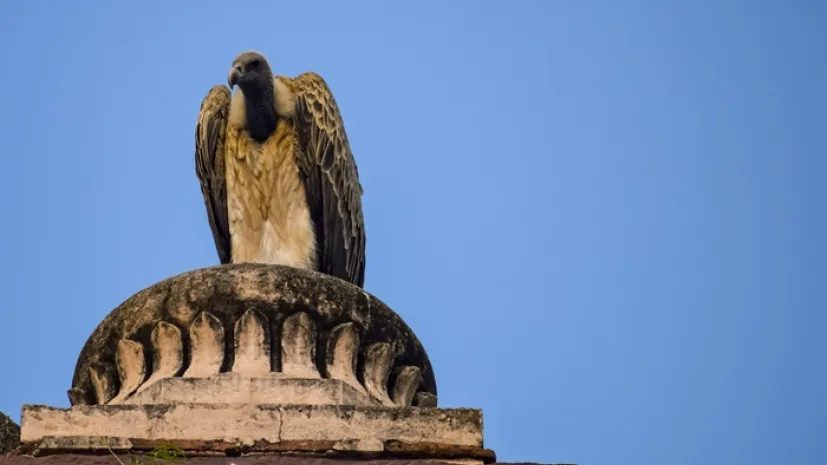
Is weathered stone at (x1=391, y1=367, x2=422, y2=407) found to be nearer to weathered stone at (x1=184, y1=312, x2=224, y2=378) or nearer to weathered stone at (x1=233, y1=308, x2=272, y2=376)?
weathered stone at (x1=233, y1=308, x2=272, y2=376)

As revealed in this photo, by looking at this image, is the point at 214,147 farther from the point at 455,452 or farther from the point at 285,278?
the point at 455,452

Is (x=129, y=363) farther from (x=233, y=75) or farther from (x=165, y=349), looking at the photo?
(x=233, y=75)

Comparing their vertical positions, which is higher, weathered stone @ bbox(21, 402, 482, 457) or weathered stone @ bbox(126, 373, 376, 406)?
weathered stone @ bbox(126, 373, 376, 406)

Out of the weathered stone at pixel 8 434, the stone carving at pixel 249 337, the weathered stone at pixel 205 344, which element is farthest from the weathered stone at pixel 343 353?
the weathered stone at pixel 8 434

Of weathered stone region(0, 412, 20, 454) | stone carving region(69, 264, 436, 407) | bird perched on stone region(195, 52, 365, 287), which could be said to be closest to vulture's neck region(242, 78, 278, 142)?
bird perched on stone region(195, 52, 365, 287)

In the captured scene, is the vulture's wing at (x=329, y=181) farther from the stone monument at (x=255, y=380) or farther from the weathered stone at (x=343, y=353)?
the weathered stone at (x=343, y=353)

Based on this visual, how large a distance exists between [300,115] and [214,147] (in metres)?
0.67

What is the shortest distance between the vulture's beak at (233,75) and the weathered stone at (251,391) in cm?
363

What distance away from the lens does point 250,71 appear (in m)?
13.5

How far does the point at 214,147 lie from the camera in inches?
549

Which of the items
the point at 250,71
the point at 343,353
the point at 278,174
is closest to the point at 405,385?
the point at 343,353

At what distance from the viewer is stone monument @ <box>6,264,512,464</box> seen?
9570mm

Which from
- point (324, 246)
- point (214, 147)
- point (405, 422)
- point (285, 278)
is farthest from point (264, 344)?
point (214, 147)

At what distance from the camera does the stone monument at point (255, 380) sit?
9.57 meters
